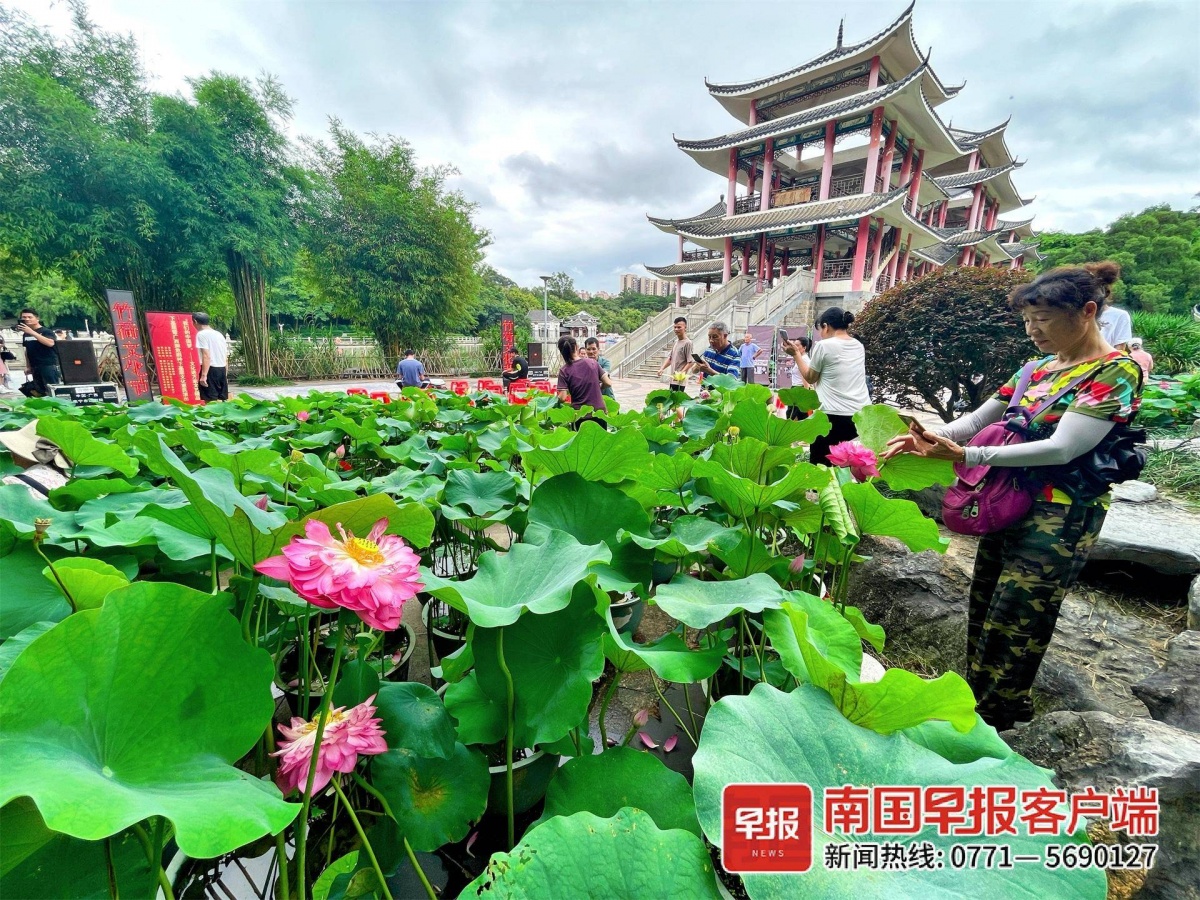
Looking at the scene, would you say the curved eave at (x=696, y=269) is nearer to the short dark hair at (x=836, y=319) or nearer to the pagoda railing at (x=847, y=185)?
the pagoda railing at (x=847, y=185)

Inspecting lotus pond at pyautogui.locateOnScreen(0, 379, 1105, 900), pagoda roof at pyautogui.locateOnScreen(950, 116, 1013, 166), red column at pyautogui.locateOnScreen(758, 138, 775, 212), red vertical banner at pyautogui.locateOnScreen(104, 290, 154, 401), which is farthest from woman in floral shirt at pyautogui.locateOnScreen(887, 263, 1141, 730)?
pagoda roof at pyautogui.locateOnScreen(950, 116, 1013, 166)

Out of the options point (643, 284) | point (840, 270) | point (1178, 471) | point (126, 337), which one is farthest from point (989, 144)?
point (643, 284)

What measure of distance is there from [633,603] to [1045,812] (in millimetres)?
869

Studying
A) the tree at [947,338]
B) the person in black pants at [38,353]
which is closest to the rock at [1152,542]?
the tree at [947,338]

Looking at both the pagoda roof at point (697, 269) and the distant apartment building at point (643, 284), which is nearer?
the pagoda roof at point (697, 269)

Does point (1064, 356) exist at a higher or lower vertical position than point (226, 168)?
lower

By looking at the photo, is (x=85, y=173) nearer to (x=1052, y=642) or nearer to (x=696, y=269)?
(x=1052, y=642)

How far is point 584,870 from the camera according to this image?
1.28 ft

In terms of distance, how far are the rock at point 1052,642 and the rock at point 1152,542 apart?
0.20 metres

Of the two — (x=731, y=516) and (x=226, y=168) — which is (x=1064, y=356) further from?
(x=226, y=168)

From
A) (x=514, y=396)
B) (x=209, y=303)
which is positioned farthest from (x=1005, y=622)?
(x=209, y=303)

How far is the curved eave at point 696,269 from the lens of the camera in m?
18.8

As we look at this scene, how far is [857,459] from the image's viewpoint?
110cm

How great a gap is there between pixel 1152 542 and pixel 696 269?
19.0m
